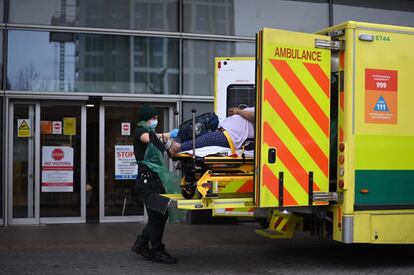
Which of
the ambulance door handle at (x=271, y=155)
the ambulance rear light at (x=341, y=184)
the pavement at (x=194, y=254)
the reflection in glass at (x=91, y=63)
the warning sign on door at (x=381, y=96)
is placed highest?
the reflection in glass at (x=91, y=63)

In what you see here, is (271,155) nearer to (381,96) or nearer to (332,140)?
(332,140)

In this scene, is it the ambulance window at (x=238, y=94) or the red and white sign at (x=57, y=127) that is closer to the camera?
the ambulance window at (x=238, y=94)

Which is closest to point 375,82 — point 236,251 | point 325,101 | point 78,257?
point 325,101

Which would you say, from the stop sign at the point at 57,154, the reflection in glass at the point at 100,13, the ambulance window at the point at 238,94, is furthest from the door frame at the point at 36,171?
the ambulance window at the point at 238,94

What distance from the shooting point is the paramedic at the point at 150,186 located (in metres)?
7.04

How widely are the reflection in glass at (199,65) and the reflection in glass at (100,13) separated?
53cm


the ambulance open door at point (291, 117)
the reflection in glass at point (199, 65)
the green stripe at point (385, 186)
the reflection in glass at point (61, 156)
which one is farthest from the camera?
the reflection in glass at point (199, 65)

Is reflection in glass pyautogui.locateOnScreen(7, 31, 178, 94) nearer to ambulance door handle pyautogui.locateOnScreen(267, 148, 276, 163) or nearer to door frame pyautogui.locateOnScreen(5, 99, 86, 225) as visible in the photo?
door frame pyautogui.locateOnScreen(5, 99, 86, 225)

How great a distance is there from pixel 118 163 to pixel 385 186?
594 cm

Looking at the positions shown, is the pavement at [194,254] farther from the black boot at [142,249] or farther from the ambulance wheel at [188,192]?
the ambulance wheel at [188,192]

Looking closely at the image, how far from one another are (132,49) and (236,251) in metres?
4.82

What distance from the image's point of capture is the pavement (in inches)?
270

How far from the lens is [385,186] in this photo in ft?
21.4

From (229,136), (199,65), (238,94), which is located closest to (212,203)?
(229,136)
